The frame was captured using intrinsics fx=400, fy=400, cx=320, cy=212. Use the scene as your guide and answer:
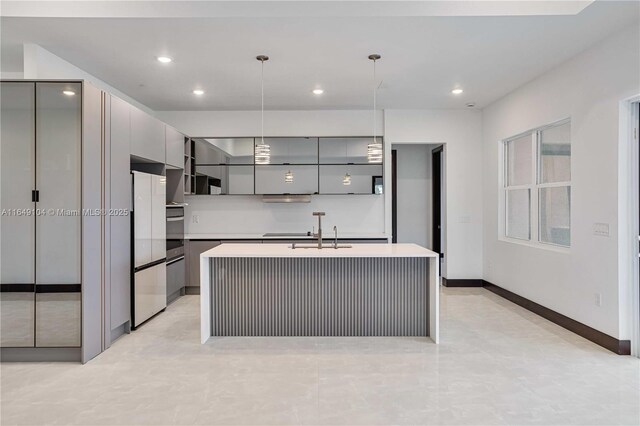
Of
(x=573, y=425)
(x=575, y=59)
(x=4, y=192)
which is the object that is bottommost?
(x=573, y=425)

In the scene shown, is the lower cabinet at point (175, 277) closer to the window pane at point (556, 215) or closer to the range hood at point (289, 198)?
the range hood at point (289, 198)

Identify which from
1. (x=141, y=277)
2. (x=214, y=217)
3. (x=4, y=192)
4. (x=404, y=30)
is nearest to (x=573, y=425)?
(x=404, y=30)

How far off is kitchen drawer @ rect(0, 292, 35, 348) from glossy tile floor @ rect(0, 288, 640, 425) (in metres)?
0.20

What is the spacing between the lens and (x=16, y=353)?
334cm

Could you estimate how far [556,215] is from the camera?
4566 mm

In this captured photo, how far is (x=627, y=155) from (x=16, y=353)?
17.9 feet

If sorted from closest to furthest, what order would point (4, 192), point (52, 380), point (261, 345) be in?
point (52, 380)
point (4, 192)
point (261, 345)

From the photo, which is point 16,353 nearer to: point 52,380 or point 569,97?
point 52,380

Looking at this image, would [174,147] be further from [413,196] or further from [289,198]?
[413,196]

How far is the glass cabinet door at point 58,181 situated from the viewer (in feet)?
10.8

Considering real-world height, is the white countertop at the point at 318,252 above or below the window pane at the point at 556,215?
below

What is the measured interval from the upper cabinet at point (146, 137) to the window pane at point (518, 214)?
468 centimetres

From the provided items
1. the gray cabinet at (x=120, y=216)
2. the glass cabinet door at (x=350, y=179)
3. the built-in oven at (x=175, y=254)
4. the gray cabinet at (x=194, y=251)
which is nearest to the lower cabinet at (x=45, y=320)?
the gray cabinet at (x=120, y=216)

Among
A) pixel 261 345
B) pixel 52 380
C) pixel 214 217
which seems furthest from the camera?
pixel 214 217
